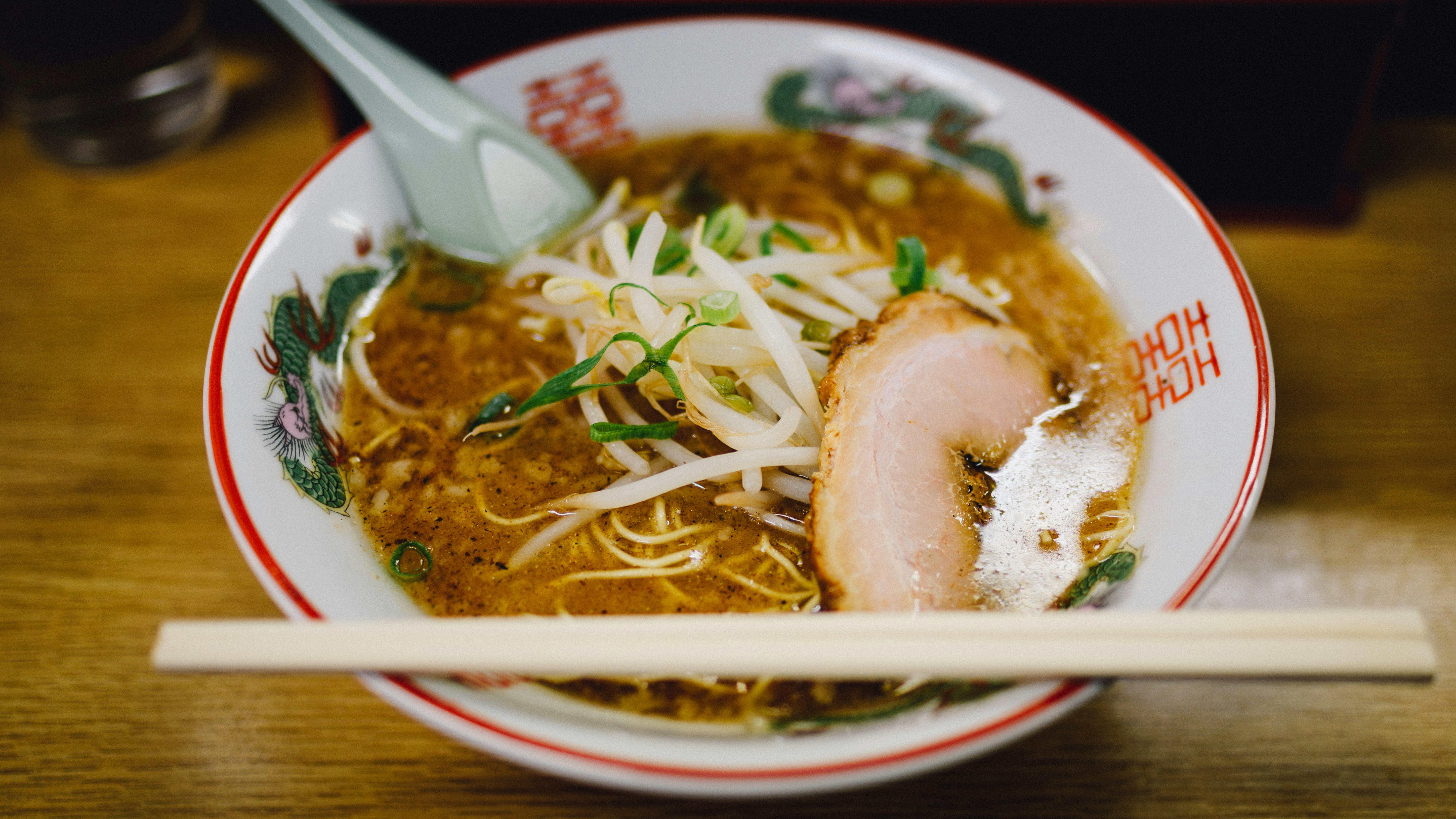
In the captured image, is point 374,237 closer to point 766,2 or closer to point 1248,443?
point 766,2

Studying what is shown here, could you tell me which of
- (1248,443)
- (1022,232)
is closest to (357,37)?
(1022,232)

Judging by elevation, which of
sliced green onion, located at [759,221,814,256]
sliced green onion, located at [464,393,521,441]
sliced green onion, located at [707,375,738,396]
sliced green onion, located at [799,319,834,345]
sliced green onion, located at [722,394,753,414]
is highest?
sliced green onion, located at [759,221,814,256]

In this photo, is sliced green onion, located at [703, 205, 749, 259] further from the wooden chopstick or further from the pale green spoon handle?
the wooden chopstick

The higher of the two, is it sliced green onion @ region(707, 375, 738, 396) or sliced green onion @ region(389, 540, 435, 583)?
sliced green onion @ region(707, 375, 738, 396)

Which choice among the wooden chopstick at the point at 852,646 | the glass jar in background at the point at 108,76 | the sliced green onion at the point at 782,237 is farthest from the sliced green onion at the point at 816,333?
the glass jar in background at the point at 108,76

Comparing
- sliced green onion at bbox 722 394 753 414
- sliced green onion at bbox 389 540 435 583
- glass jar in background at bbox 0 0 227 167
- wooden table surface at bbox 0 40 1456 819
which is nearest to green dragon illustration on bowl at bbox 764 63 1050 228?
wooden table surface at bbox 0 40 1456 819

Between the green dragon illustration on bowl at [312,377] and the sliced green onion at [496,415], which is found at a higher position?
the green dragon illustration on bowl at [312,377]

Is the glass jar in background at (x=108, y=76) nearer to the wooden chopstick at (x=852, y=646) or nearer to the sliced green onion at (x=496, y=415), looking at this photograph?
the sliced green onion at (x=496, y=415)
